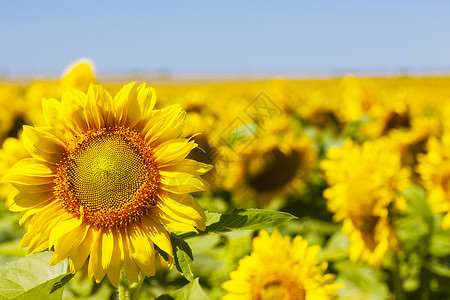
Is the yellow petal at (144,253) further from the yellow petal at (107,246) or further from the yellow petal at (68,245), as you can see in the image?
the yellow petal at (68,245)

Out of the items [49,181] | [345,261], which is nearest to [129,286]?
[49,181]

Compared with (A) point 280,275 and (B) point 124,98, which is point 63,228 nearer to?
(B) point 124,98

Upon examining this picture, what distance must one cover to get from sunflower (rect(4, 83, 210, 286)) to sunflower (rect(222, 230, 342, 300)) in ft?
2.62

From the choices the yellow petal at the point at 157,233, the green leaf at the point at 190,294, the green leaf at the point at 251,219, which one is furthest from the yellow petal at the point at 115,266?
the green leaf at the point at 251,219

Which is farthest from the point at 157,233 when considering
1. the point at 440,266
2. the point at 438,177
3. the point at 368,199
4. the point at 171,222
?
the point at 438,177

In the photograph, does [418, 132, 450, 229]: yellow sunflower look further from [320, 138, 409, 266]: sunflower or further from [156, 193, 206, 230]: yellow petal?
[156, 193, 206, 230]: yellow petal

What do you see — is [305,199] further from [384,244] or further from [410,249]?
[384,244]

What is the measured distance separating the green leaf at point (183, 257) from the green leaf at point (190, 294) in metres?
0.14

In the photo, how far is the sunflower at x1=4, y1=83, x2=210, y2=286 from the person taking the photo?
163 centimetres

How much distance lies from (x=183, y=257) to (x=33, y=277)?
1.86 ft

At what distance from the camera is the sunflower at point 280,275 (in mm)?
2340

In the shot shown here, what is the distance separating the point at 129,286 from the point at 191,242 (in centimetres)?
105

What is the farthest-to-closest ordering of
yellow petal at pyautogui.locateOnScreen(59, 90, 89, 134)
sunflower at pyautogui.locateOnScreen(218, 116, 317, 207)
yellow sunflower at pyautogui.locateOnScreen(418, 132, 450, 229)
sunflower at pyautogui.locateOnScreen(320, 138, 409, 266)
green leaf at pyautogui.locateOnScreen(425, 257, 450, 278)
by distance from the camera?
sunflower at pyautogui.locateOnScreen(218, 116, 317, 207), yellow sunflower at pyautogui.locateOnScreen(418, 132, 450, 229), green leaf at pyautogui.locateOnScreen(425, 257, 450, 278), sunflower at pyautogui.locateOnScreen(320, 138, 409, 266), yellow petal at pyautogui.locateOnScreen(59, 90, 89, 134)

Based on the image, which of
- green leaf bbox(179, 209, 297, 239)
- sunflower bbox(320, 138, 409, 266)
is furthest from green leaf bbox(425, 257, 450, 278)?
green leaf bbox(179, 209, 297, 239)
